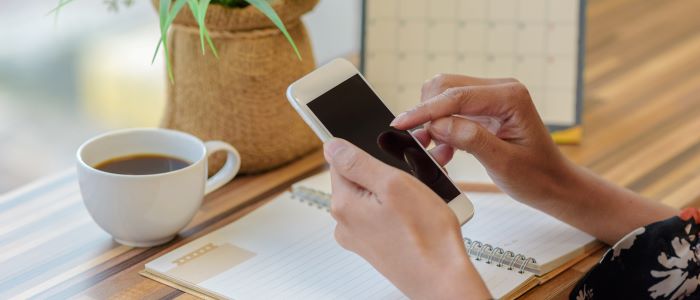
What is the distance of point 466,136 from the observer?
0.86 m

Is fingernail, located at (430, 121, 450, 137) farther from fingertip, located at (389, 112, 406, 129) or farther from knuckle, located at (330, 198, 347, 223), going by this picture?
knuckle, located at (330, 198, 347, 223)

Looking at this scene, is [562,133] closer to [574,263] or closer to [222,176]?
[574,263]

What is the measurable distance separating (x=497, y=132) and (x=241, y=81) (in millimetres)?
305

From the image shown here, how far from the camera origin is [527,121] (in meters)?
0.91

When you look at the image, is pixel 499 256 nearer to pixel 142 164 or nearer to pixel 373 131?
pixel 373 131

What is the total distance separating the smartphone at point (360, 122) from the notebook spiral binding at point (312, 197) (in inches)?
6.2

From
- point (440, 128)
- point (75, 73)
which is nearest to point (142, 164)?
point (440, 128)

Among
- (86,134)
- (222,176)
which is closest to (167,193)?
(222,176)

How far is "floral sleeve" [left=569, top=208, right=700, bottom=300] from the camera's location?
855 millimetres

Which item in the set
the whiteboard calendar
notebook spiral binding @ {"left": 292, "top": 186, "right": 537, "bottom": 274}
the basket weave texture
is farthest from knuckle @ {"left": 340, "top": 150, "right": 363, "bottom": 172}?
the whiteboard calendar

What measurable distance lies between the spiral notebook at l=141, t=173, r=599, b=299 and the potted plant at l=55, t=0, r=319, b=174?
95 mm

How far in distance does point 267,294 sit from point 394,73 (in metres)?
0.48

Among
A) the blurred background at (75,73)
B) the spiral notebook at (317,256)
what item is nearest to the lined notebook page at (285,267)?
the spiral notebook at (317,256)

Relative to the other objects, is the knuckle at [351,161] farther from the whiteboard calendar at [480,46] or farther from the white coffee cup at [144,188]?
the whiteboard calendar at [480,46]
